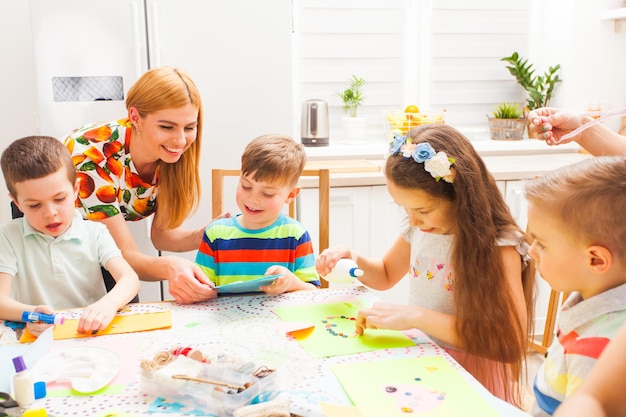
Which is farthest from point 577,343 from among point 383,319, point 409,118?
point 409,118

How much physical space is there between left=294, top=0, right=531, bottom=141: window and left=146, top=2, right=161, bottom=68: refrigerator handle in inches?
41.7

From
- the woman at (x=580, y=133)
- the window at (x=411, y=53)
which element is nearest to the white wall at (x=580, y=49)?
the window at (x=411, y=53)

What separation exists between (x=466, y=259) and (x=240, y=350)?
21.1 inches

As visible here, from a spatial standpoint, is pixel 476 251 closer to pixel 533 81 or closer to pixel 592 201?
pixel 592 201

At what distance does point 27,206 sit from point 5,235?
0.10 meters

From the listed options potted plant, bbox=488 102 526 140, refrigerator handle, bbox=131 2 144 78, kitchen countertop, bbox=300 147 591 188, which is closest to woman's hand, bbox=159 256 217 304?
refrigerator handle, bbox=131 2 144 78

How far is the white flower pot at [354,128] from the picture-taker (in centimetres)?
334

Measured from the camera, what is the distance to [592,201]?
3.24 ft

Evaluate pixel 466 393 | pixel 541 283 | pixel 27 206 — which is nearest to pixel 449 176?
pixel 466 393

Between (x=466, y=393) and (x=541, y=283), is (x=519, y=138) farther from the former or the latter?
(x=466, y=393)

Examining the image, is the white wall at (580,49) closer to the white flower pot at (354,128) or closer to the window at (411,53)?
the window at (411,53)

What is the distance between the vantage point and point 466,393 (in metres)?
1.01

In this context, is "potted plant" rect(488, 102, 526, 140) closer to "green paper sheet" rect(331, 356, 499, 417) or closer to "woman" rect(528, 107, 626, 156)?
"woman" rect(528, 107, 626, 156)

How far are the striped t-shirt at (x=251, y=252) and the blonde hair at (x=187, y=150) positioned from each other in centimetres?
39
